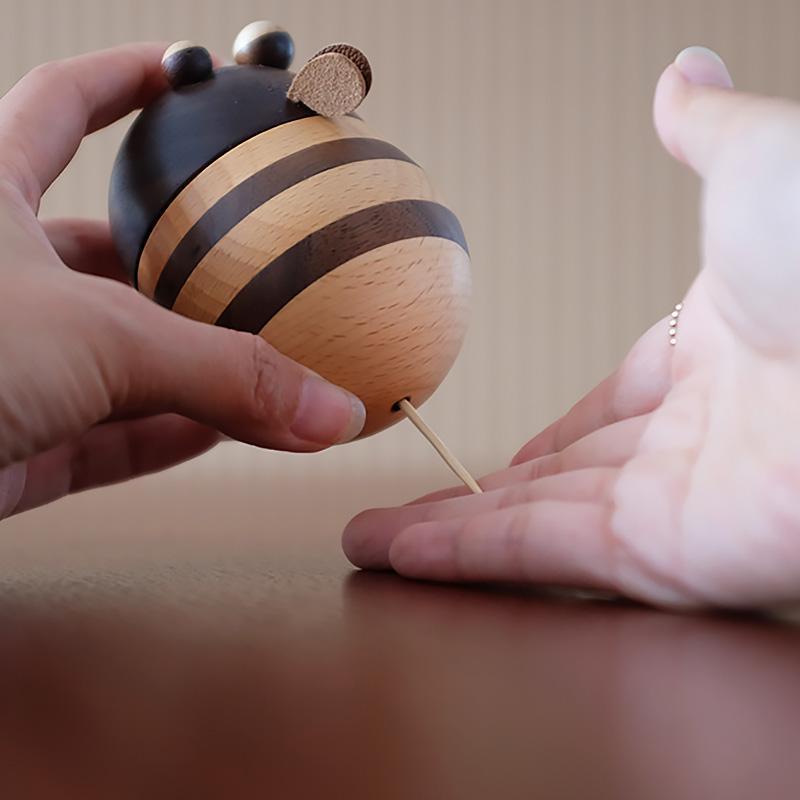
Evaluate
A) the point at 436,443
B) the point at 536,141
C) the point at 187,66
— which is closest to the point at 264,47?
the point at 187,66

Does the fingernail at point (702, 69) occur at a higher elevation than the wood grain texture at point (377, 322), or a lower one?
higher

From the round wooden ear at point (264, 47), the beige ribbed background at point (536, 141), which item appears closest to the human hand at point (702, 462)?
the round wooden ear at point (264, 47)

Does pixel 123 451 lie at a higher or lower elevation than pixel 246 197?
lower

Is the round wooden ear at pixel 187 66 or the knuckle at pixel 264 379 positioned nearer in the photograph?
the knuckle at pixel 264 379

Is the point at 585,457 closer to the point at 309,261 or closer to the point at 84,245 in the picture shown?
the point at 309,261

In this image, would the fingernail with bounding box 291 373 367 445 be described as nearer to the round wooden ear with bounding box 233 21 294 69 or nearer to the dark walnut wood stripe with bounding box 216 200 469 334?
the dark walnut wood stripe with bounding box 216 200 469 334

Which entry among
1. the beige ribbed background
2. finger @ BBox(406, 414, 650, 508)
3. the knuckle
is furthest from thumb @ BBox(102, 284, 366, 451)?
the beige ribbed background

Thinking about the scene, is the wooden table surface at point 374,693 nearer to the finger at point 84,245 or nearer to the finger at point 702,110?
the finger at point 702,110

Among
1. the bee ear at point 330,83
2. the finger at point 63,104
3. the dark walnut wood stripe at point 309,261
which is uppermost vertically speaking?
the bee ear at point 330,83
